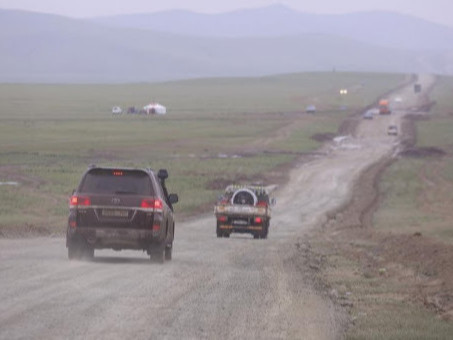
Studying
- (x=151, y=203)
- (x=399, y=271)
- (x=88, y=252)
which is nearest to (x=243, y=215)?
(x=399, y=271)

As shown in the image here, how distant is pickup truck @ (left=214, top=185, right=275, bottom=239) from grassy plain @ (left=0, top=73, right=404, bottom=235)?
223 inches

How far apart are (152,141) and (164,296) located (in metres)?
86.6

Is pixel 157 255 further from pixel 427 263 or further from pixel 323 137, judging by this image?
pixel 323 137

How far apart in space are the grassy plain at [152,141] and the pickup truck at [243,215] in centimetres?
567

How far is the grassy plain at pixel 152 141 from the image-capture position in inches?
2222

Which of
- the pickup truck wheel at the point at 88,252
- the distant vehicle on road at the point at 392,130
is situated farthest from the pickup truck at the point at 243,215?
the distant vehicle on road at the point at 392,130

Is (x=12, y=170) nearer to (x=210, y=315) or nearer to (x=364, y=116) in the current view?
(x=210, y=315)

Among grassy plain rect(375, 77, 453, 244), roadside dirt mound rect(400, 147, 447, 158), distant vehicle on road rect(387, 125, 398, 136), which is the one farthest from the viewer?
distant vehicle on road rect(387, 125, 398, 136)

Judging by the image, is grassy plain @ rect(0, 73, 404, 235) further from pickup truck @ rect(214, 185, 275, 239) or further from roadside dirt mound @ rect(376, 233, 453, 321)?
roadside dirt mound @ rect(376, 233, 453, 321)

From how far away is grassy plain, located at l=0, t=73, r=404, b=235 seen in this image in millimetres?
56438

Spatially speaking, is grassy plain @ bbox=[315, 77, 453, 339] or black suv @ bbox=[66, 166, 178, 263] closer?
grassy plain @ bbox=[315, 77, 453, 339]

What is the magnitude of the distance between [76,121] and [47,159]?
51.4 metres

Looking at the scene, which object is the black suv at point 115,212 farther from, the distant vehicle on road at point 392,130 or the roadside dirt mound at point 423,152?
the distant vehicle on road at point 392,130

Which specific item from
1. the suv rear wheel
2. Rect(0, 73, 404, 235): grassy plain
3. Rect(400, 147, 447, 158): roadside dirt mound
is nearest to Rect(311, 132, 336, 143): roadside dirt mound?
Rect(0, 73, 404, 235): grassy plain
